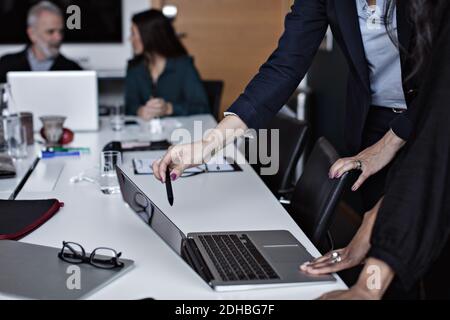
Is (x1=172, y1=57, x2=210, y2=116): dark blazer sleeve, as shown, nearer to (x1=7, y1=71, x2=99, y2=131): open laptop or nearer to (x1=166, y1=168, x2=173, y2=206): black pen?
(x1=7, y1=71, x2=99, y2=131): open laptop

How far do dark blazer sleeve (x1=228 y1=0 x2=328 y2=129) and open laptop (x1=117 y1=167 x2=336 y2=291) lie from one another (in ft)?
1.21

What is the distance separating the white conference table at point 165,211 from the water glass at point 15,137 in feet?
0.55

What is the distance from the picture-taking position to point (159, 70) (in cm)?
397

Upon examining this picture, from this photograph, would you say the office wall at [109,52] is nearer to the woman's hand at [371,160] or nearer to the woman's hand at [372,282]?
the woman's hand at [371,160]

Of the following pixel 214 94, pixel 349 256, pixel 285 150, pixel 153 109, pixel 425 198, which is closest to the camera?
pixel 425 198

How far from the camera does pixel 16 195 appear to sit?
203 cm

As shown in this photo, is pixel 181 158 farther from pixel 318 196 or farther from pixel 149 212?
pixel 318 196

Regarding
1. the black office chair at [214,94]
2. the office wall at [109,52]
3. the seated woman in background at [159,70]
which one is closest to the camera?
the seated woman in background at [159,70]

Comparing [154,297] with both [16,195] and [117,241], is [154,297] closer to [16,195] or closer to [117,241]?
[117,241]

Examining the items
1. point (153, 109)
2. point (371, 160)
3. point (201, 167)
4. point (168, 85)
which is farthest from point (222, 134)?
point (168, 85)

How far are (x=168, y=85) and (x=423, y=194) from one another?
9.84 ft

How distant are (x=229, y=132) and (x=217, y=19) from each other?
4211 mm

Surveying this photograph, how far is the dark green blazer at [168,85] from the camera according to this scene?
12.8 ft

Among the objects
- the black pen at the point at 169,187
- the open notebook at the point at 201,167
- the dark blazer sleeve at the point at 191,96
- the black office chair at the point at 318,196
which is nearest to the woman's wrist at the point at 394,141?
the black office chair at the point at 318,196
